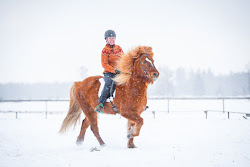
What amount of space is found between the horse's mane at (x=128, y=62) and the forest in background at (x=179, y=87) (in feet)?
100

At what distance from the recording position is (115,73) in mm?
4961

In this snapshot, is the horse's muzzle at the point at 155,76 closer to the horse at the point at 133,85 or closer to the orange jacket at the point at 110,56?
the horse at the point at 133,85

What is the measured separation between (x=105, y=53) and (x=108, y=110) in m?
1.52

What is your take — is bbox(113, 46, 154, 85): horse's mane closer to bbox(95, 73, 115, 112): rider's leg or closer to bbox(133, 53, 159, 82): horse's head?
bbox(133, 53, 159, 82): horse's head

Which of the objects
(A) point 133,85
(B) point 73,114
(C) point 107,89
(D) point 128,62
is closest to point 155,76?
(A) point 133,85

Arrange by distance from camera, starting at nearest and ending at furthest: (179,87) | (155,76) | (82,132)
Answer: (155,76) → (82,132) → (179,87)

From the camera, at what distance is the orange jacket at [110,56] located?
4978 mm

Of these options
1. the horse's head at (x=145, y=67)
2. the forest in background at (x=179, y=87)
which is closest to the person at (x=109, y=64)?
the horse's head at (x=145, y=67)

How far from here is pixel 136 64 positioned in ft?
15.3

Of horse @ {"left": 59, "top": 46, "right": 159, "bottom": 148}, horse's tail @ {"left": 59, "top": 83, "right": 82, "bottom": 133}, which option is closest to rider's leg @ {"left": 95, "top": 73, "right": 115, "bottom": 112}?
horse @ {"left": 59, "top": 46, "right": 159, "bottom": 148}

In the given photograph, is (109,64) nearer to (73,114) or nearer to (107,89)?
(107,89)

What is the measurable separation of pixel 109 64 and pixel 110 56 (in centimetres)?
22

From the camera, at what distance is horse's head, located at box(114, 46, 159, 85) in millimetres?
4434

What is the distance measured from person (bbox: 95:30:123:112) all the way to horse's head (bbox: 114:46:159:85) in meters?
0.23
